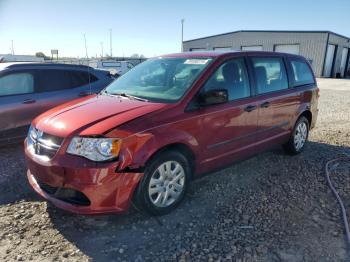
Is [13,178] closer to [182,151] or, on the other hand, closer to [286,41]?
[182,151]

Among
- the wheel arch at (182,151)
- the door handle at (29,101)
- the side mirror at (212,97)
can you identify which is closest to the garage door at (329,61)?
the door handle at (29,101)

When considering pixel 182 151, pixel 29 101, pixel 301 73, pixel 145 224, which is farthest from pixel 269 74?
pixel 29 101

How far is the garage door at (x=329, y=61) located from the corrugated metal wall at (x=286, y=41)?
4.80 feet

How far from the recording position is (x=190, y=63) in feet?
13.3

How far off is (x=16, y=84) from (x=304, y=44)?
1275 inches

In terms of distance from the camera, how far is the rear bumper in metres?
2.89

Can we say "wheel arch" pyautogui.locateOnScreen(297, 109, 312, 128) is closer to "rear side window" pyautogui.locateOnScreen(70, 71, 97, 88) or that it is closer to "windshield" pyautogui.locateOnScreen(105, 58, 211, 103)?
"windshield" pyautogui.locateOnScreen(105, 58, 211, 103)

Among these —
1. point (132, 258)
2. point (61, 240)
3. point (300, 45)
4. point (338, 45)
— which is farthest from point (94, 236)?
point (338, 45)

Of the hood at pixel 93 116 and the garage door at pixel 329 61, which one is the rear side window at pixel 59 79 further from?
the garage door at pixel 329 61

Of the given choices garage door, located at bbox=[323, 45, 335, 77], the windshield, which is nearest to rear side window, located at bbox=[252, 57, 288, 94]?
the windshield

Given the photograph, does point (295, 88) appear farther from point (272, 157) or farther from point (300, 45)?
point (300, 45)

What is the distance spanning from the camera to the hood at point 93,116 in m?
3.03

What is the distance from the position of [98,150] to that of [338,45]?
3845 cm

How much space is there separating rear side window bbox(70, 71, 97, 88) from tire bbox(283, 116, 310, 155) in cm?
408
